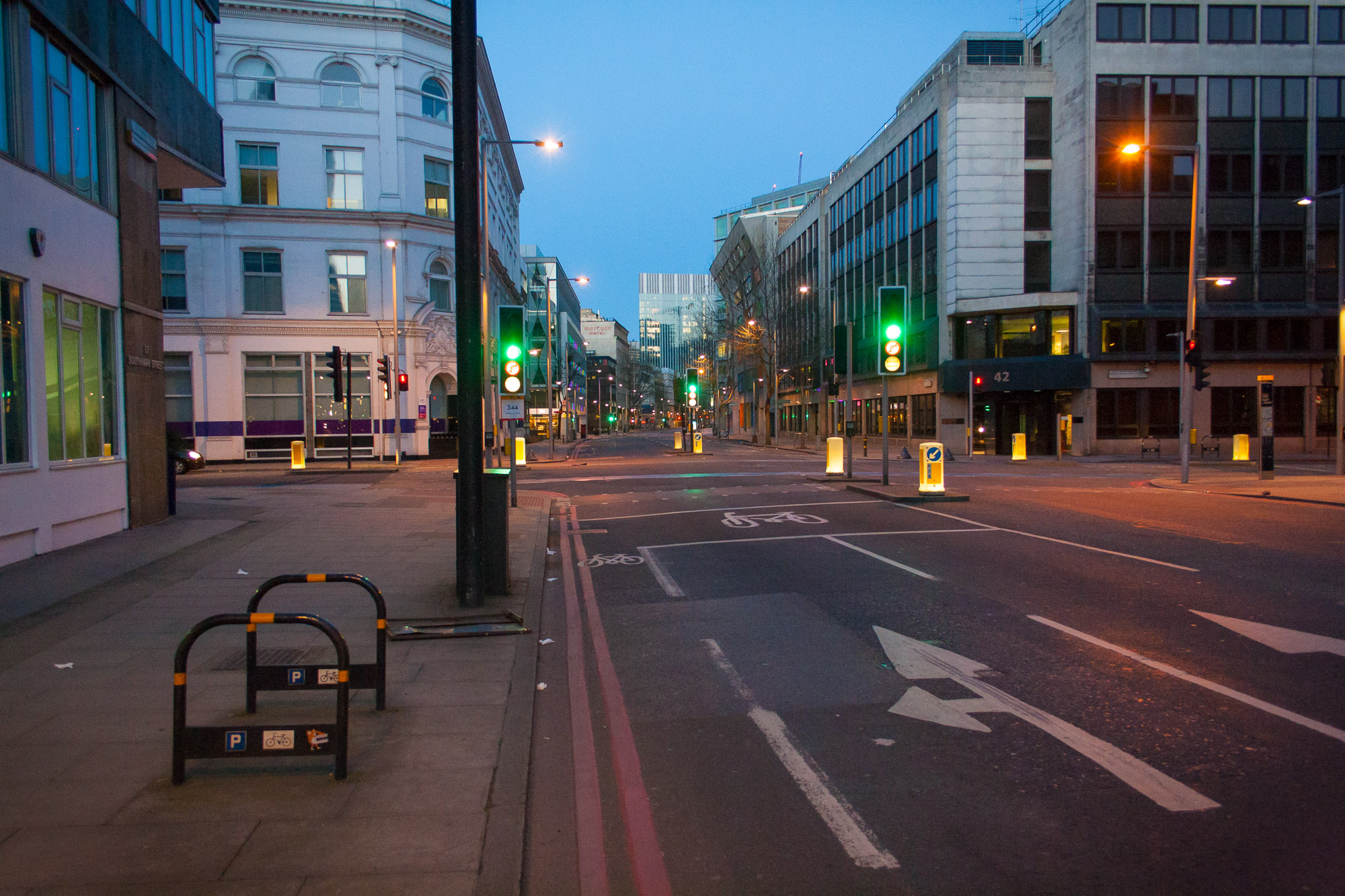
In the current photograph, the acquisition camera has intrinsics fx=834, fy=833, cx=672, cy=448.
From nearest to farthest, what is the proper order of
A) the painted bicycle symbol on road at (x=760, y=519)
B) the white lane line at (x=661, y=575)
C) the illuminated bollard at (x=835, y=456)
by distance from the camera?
the white lane line at (x=661, y=575) → the painted bicycle symbol on road at (x=760, y=519) → the illuminated bollard at (x=835, y=456)

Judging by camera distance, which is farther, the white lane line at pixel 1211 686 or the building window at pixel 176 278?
the building window at pixel 176 278

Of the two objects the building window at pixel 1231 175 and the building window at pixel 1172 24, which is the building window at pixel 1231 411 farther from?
the building window at pixel 1172 24

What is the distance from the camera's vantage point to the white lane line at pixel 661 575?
30.0ft

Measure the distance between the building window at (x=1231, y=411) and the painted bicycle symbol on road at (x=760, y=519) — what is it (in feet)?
112

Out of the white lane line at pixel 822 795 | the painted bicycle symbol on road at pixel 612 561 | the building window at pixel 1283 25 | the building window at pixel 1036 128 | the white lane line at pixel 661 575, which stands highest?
the building window at pixel 1283 25

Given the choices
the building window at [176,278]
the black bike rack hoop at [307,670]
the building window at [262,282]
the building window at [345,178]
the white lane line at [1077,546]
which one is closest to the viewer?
the black bike rack hoop at [307,670]

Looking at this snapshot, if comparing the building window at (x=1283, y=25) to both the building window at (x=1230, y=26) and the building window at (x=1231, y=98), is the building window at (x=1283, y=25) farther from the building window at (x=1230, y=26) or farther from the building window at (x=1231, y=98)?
the building window at (x=1231, y=98)

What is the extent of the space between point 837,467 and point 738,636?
62.9 feet

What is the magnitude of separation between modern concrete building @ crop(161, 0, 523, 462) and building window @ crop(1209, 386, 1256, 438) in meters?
34.4

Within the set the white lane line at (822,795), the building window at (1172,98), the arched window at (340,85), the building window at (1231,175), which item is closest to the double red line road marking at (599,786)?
the white lane line at (822,795)

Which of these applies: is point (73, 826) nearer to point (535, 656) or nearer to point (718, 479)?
point (535, 656)

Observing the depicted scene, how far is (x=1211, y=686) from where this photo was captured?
18.3 feet

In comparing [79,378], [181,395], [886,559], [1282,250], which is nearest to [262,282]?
[181,395]

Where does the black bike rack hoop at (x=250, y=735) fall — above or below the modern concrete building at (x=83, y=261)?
below
